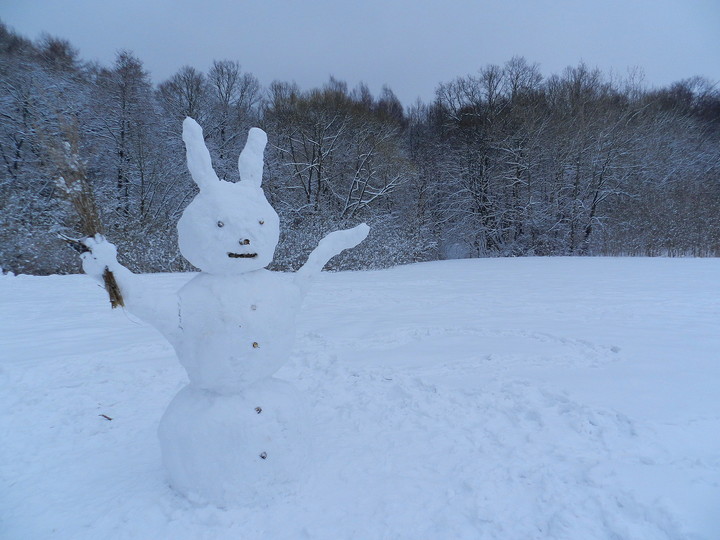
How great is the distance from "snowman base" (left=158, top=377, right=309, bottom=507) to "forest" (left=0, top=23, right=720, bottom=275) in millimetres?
10569

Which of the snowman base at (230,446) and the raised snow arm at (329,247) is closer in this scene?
the snowman base at (230,446)

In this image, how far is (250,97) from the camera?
1800 centimetres

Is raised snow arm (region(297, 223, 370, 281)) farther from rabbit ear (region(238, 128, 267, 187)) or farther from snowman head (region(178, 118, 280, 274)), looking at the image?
rabbit ear (region(238, 128, 267, 187))

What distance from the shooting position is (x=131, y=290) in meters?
1.94

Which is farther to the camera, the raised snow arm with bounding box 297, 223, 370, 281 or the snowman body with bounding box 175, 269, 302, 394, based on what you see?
the raised snow arm with bounding box 297, 223, 370, 281

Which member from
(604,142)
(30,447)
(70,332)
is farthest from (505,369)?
(604,142)

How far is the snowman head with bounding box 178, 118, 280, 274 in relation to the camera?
2123 millimetres

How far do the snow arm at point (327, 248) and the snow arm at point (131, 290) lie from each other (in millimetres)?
770

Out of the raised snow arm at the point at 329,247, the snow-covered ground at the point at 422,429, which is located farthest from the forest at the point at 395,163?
the raised snow arm at the point at 329,247

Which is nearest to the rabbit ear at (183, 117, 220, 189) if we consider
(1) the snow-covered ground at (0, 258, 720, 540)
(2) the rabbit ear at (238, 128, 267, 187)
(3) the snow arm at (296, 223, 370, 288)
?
(2) the rabbit ear at (238, 128, 267, 187)

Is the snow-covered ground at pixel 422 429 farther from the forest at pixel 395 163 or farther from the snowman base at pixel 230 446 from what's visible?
the forest at pixel 395 163

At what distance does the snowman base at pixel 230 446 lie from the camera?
6.79 ft

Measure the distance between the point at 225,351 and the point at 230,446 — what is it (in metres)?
0.50

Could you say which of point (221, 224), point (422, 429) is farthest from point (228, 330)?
point (422, 429)
